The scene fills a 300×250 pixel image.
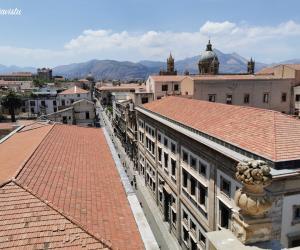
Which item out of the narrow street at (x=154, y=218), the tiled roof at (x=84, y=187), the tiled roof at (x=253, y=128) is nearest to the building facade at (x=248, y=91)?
the narrow street at (x=154, y=218)

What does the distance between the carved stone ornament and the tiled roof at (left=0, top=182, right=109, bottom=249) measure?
5389 millimetres

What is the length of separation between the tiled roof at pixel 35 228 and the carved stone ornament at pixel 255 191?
5389mm

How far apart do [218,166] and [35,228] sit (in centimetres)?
1288

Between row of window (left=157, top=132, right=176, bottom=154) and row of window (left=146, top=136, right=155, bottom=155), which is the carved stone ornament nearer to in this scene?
row of window (left=157, top=132, right=176, bottom=154)

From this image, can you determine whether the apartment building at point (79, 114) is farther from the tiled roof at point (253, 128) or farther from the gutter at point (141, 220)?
the gutter at point (141, 220)

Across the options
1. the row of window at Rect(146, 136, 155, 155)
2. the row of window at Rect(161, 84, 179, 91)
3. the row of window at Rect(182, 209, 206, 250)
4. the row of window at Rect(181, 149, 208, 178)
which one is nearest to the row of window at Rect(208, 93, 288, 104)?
the row of window at Rect(161, 84, 179, 91)

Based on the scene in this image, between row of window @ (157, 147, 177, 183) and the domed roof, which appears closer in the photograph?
row of window @ (157, 147, 177, 183)

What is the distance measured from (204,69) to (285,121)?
89307mm

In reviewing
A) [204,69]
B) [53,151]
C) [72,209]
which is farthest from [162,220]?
A: [204,69]

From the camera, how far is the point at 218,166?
19219 mm

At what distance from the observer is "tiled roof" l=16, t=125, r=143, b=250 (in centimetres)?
1038

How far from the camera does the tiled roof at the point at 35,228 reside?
340 inches

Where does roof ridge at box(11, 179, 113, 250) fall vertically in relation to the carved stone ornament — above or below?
below

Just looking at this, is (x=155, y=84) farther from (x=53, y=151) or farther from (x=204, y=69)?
(x=204, y=69)
